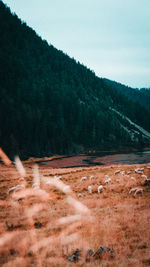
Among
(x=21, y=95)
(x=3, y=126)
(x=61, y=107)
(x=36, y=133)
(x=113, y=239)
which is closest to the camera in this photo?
(x=113, y=239)

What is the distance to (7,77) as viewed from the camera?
119 meters

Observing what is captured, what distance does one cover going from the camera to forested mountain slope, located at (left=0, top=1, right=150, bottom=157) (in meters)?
82.4

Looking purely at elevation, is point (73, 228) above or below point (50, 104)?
below

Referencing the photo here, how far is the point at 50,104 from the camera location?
122 metres

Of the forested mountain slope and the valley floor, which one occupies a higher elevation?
the forested mountain slope

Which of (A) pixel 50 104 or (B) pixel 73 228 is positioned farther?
(A) pixel 50 104

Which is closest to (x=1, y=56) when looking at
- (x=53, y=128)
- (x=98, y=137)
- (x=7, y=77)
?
(x=7, y=77)

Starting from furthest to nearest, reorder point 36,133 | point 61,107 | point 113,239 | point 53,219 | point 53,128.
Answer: point 61,107 < point 53,128 < point 36,133 < point 53,219 < point 113,239

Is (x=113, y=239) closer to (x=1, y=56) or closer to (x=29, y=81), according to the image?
(x=29, y=81)

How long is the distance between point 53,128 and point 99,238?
8397 cm

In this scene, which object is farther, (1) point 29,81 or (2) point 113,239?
(1) point 29,81

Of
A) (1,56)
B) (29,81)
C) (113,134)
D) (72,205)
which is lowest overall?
(72,205)

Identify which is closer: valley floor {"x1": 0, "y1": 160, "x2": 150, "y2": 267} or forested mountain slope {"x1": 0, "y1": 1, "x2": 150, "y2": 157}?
valley floor {"x1": 0, "y1": 160, "x2": 150, "y2": 267}

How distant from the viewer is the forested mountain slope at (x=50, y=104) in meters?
82.4
